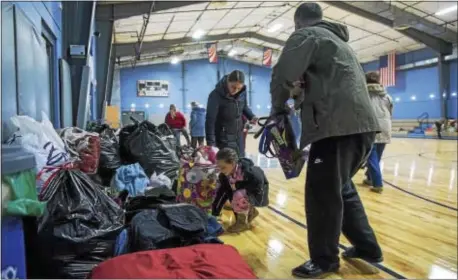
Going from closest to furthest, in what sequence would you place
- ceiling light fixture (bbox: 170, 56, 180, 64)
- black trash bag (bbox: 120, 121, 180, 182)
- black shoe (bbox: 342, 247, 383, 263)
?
1. black shoe (bbox: 342, 247, 383, 263)
2. black trash bag (bbox: 120, 121, 180, 182)
3. ceiling light fixture (bbox: 170, 56, 180, 64)

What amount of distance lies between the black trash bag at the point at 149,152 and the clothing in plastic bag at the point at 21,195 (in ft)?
7.42

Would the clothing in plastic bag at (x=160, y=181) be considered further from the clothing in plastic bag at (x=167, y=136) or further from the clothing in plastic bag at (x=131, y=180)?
the clothing in plastic bag at (x=167, y=136)

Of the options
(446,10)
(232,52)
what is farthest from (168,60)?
(446,10)

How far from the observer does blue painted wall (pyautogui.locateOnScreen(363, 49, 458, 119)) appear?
624 inches

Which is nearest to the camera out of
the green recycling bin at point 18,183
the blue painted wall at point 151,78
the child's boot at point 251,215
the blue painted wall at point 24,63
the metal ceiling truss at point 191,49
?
the green recycling bin at point 18,183

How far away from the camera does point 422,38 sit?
15.0m

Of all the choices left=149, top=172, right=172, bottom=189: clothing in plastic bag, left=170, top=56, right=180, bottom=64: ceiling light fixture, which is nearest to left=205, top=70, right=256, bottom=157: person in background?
left=149, top=172, right=172, bottom=189: clothing in plastic bag

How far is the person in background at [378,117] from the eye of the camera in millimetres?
3881

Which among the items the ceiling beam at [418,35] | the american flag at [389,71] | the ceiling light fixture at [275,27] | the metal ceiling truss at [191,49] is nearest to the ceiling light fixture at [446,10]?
the ceiling beam at [418,35]

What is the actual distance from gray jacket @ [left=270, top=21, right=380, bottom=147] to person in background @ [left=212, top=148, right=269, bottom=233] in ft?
3.19

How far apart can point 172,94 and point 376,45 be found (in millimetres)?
10815

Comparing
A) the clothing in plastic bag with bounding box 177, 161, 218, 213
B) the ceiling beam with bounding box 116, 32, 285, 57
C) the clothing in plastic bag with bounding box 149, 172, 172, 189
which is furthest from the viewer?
the ceiling beam with bounding box 116, 32, 285, 57

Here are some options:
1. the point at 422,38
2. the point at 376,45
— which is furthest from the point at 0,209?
the point at 376,45

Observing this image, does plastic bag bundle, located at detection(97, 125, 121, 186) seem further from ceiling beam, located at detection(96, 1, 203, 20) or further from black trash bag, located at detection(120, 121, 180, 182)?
A: ceiling beam, located at detection(96, 1, 203, 20)
